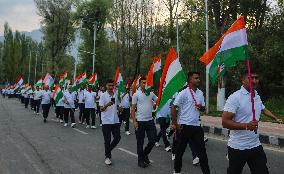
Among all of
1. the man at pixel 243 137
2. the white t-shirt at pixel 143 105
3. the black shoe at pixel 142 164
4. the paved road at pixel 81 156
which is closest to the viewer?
the man at pixel 243 137

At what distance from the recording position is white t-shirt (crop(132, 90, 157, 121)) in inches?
395

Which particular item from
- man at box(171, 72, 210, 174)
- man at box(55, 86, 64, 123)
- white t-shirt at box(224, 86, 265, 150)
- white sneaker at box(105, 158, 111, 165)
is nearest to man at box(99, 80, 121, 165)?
white sneaker at box(105, 158, 111, 165)

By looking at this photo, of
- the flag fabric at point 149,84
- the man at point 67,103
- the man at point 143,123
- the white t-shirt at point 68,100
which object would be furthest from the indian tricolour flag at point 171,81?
the white t-shirt at point 68,100

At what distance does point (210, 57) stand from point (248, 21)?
27765 mm

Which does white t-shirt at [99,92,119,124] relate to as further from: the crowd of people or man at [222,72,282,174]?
man at [222,72,282,174]

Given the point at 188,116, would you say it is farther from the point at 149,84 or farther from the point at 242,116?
the point at 242,116

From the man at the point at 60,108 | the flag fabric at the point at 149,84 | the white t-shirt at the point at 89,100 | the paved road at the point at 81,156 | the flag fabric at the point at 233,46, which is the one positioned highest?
the flag fabric at the point at 233,46

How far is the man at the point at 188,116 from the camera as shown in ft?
26.9

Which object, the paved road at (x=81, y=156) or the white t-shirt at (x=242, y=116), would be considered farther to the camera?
the paved road at (x=81, y=156)

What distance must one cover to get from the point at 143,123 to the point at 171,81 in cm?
141

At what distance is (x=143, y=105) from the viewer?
10094 millimetres

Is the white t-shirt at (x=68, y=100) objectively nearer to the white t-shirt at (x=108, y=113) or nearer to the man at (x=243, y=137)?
the white t-shirt at (x=108, y=113)

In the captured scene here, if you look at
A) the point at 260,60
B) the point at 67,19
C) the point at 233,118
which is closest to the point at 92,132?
the point at 233,118

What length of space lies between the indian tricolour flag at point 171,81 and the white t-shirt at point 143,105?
1.04 meters
